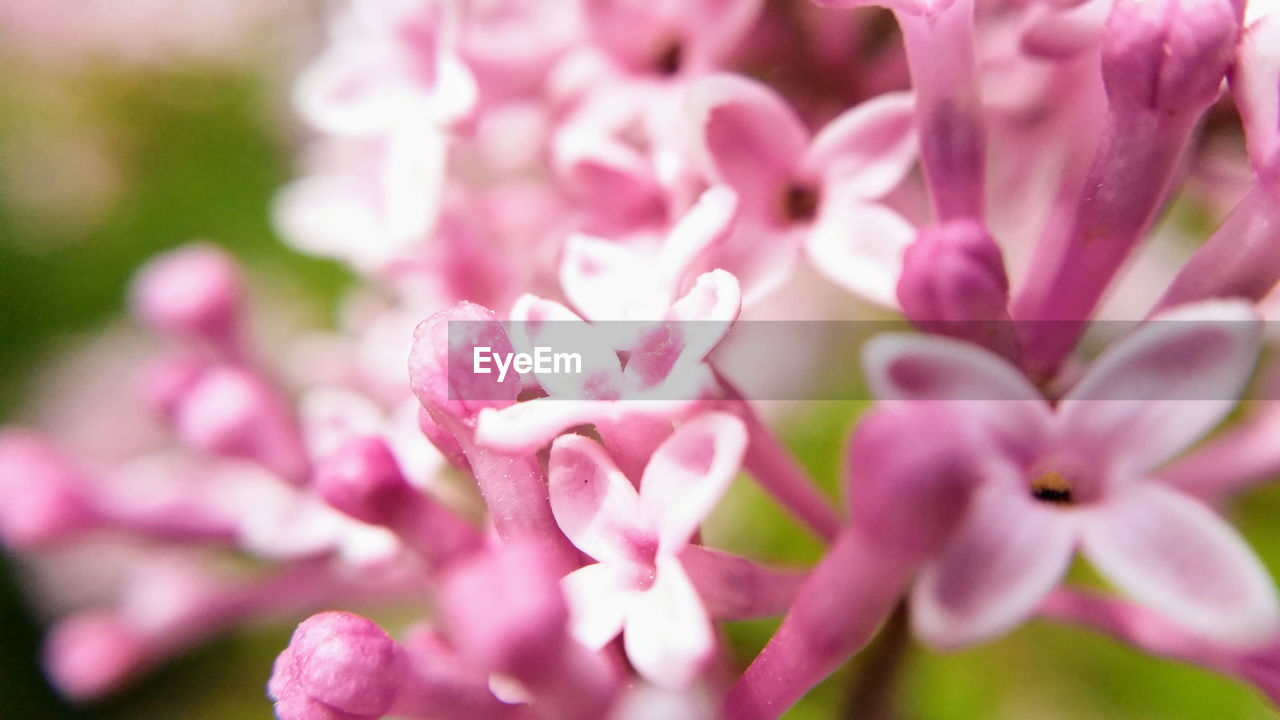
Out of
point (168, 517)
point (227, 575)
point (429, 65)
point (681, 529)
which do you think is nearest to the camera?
point (681, 529)

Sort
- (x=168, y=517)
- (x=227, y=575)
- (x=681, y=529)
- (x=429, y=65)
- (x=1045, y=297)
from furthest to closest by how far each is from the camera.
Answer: (x=227, y=575) → (x=168, y=517) → (x=429, y=65) → (x=1045, y=297) → (x=681, y=529)

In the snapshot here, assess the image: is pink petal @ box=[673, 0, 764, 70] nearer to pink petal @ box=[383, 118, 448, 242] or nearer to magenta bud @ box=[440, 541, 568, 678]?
pink petal @ box=[383, 118, 448, 242]

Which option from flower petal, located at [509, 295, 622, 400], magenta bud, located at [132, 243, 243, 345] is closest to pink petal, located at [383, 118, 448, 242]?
flower petal, located at [509, 295, 622, 400]

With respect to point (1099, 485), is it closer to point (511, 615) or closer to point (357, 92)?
point (511, 615)

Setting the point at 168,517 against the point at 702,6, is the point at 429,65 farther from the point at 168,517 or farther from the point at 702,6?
the point at 168,517

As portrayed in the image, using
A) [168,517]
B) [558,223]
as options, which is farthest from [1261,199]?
[168,517]

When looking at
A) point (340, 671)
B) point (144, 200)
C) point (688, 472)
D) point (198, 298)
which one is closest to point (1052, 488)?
point (688, 472)
